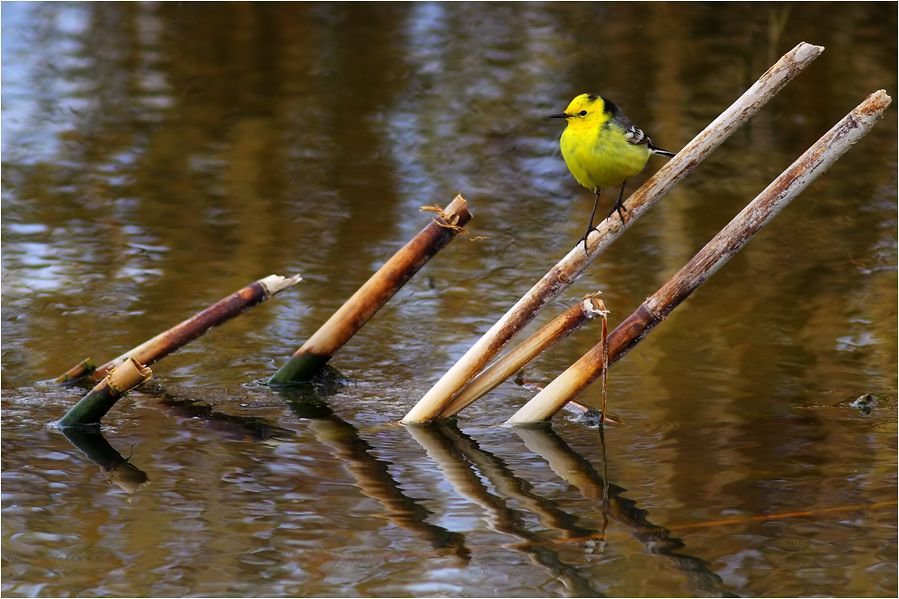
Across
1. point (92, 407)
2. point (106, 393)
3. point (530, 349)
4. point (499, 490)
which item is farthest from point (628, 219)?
point (92, 407)

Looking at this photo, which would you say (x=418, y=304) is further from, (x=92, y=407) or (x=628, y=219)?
(x=628, y=219)

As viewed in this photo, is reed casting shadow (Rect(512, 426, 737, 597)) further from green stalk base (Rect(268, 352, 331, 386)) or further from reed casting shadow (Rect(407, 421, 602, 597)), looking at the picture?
green stalk base (Rect(268, 352, 331, 386))

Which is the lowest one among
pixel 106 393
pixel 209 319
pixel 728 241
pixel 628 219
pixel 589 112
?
pixel 106 393

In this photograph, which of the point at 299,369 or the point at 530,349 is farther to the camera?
the point at 299,369

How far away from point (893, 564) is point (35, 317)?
15.8 feet

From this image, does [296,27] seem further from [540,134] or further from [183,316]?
[183,316]

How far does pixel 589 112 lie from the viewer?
5.50m

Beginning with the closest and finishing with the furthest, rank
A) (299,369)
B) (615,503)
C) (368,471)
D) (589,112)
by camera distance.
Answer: (615,503), (589,112), (368,471), (299,369)

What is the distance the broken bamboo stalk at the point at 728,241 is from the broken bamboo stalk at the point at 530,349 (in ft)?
0.54

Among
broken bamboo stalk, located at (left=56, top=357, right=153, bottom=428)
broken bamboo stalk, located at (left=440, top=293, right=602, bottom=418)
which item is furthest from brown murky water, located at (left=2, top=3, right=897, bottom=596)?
broken bamboo stalk, located at (left=440, top=293, right=602, bottom=418)

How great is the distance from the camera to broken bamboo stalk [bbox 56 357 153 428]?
554 centimetres

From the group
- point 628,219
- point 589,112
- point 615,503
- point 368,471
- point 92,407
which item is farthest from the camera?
point 92,407

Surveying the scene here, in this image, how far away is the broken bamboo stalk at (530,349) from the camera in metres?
5.57

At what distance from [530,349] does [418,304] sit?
2.26 metres
